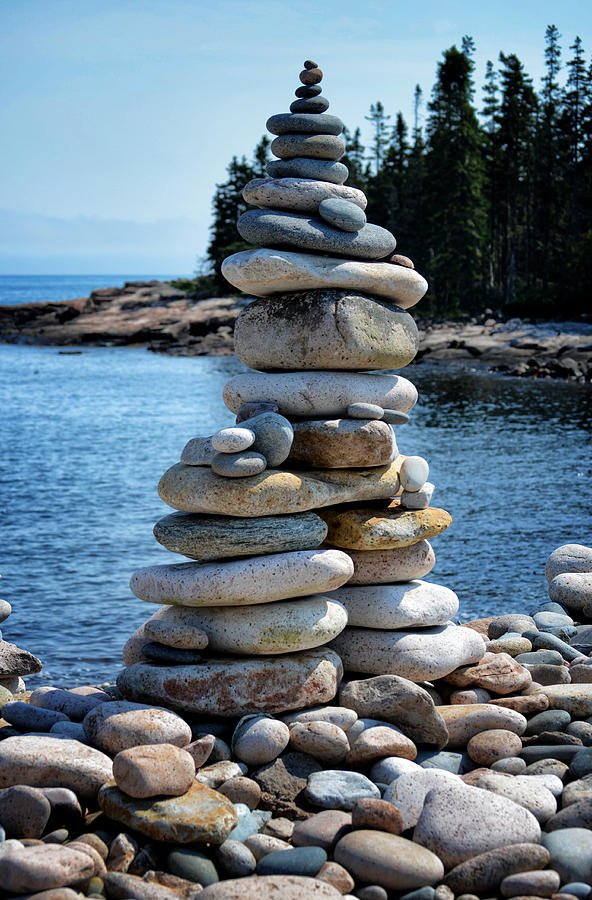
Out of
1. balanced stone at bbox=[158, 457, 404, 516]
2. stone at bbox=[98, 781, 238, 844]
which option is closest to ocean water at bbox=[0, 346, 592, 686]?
balanced stone at bbox=[158, 457, 404, 516]

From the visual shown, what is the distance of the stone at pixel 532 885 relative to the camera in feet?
15.2

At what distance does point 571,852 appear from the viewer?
4.87 meters

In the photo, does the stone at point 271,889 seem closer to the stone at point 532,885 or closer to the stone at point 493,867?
the stone at point 493,867

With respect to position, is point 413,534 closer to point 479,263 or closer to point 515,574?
point 515,574

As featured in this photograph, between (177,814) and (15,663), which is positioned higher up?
(15,663)

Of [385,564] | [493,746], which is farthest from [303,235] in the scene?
[493,746]

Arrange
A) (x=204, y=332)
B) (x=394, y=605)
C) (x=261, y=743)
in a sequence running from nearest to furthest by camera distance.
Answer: (x=261, y=743) → (x=394, y=605) → (x=204, y=332)

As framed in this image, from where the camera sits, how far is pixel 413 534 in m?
7.50

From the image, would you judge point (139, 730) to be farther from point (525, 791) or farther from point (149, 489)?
point (149, 489)

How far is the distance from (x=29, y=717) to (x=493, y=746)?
10.3ft

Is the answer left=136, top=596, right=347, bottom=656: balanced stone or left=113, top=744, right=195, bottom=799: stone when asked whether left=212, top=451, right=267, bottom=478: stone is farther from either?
left=113, top=744, right=195, bottom=799: stone

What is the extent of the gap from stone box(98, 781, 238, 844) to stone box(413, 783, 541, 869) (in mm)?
1048

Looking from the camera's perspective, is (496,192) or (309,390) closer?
(309,390)

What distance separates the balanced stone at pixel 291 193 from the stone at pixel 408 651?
3.13 metres
